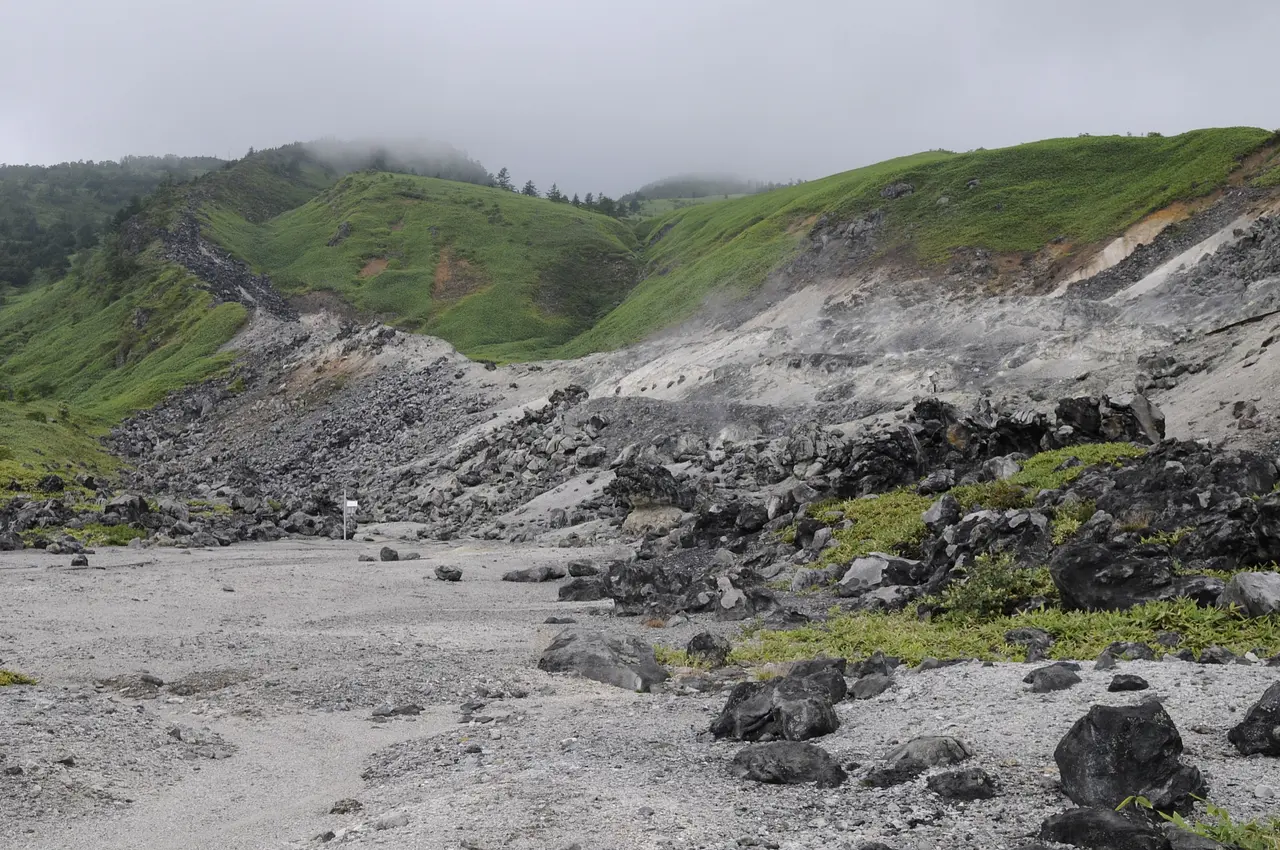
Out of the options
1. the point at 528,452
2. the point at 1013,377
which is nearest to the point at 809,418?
the point at 1013,377

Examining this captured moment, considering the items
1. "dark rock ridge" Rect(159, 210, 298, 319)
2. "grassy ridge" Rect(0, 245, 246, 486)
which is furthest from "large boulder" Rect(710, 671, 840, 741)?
"dark rock ridge" Rect(159, 210, 298, 319)

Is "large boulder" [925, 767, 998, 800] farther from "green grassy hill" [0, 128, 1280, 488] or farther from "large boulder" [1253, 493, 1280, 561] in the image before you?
"green grassy hill" [0, 128, 1280, 488]

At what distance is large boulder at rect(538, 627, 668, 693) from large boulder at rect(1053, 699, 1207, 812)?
6.08 meters

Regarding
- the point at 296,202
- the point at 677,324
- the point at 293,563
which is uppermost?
the point at 296,202

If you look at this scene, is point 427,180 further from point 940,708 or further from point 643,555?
point 940,708

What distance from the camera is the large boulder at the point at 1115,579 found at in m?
11.6

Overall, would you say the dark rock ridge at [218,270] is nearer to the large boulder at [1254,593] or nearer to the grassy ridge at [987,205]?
the grassy ridge at [987,205]

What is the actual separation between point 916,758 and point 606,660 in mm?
6007

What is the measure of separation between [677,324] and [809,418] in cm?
3205

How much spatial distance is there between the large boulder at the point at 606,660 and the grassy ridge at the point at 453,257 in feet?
233

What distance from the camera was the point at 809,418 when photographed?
3916 cm

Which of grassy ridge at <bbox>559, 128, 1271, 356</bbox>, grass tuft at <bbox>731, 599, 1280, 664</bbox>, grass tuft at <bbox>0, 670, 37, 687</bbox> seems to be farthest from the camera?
grassy ridge at <bbox>559, 128, 1271, 356</bbox>

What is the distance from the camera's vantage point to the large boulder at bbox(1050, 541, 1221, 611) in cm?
1157

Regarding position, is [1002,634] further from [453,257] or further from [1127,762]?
[453,257]
